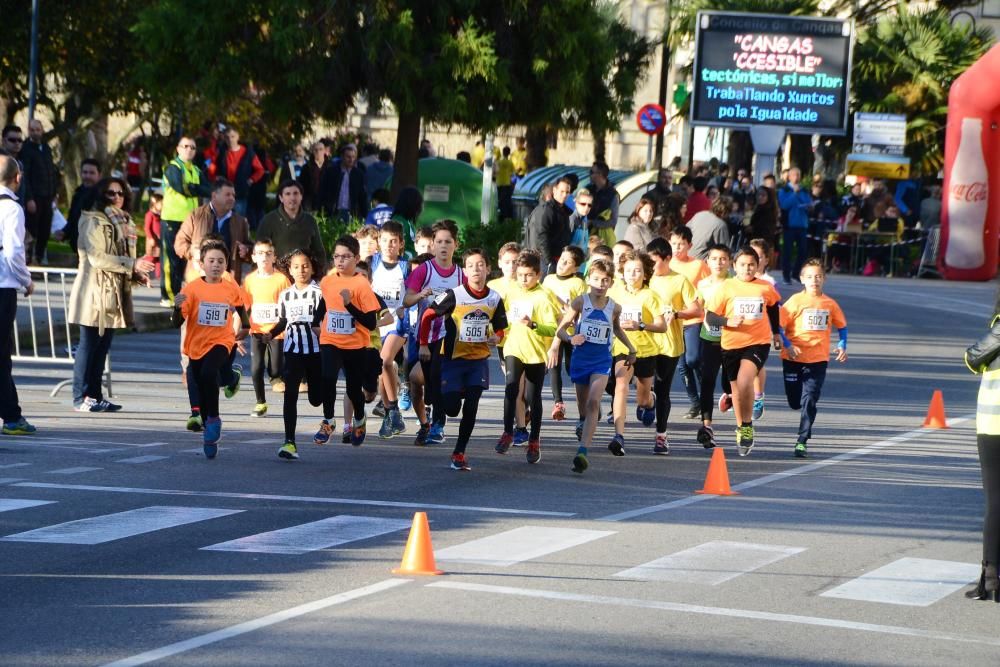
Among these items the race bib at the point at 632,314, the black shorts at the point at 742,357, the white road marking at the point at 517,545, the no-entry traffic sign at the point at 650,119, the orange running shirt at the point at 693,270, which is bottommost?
the white road marking at the point at 517,545

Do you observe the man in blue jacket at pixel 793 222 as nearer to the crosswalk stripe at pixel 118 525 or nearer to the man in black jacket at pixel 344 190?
the man in black jacket at pixel 344 190

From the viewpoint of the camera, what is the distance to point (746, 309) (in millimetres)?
14547

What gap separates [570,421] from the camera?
16.0 m

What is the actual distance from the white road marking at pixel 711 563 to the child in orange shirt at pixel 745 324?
4.34 meters

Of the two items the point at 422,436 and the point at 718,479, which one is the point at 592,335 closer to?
the point at 422,436

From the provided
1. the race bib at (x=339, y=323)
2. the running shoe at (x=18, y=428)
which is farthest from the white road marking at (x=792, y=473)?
the running shoe at (x=18, y=428)

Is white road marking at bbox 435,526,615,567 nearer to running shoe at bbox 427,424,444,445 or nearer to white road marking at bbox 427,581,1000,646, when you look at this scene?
white road marking at bbox 427,581,1000,646

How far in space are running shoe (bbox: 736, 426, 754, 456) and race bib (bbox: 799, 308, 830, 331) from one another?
3.23ft

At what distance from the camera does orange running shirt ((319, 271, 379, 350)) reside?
1353 centimetres

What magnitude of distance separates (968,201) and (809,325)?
2.56 metres

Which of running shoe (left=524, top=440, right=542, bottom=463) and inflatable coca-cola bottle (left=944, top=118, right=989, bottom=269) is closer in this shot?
inflatable coca-cola bottle (left=944, top=118, right=989, bottom=269)

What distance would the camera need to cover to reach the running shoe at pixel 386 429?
14.5 m

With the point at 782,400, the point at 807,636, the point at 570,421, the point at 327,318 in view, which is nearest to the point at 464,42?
the point at 782,400

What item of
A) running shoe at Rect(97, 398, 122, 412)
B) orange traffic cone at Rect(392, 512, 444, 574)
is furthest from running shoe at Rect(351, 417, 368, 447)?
orange traffic cone at Rect(392, 512, 444, 574)
